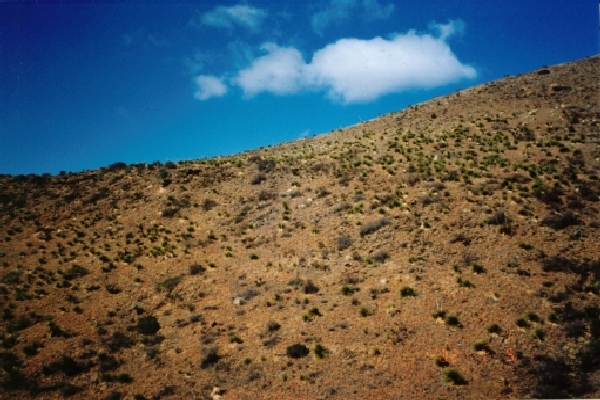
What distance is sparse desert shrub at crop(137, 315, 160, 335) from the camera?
21806 mm

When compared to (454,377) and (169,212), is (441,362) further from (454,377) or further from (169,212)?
(169,212)

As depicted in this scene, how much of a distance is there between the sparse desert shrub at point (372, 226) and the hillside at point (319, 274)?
0.50ft

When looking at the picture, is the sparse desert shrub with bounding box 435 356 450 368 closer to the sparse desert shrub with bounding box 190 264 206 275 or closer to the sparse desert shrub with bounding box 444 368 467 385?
the sparse desert shrub with bounding box 444 368 467 385

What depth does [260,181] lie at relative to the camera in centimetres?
4147

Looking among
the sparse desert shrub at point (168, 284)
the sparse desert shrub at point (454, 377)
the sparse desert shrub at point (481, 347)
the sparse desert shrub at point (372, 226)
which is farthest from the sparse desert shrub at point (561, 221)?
the sparse desert shrub at point (168, 284)

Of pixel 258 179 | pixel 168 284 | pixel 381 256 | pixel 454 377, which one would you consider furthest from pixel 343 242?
pixel 258 179

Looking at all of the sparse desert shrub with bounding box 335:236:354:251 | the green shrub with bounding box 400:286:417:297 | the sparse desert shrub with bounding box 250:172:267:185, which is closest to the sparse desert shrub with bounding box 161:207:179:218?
the sparse desert shrub with bounding box 250:172:267:185

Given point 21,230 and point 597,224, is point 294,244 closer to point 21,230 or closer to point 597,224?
point 597,224

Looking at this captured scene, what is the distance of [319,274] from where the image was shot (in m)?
25.3

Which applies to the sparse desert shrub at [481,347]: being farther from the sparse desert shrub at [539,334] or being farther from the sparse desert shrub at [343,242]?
the sparse desert shrub at [343,242]

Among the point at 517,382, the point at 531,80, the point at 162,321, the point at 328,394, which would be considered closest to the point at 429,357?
the point at 517,382

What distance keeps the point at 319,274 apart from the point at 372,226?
20.7 feet

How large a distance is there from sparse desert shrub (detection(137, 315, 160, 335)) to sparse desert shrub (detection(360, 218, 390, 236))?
15481 millimetres

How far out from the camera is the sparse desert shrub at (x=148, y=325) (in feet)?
71.5
